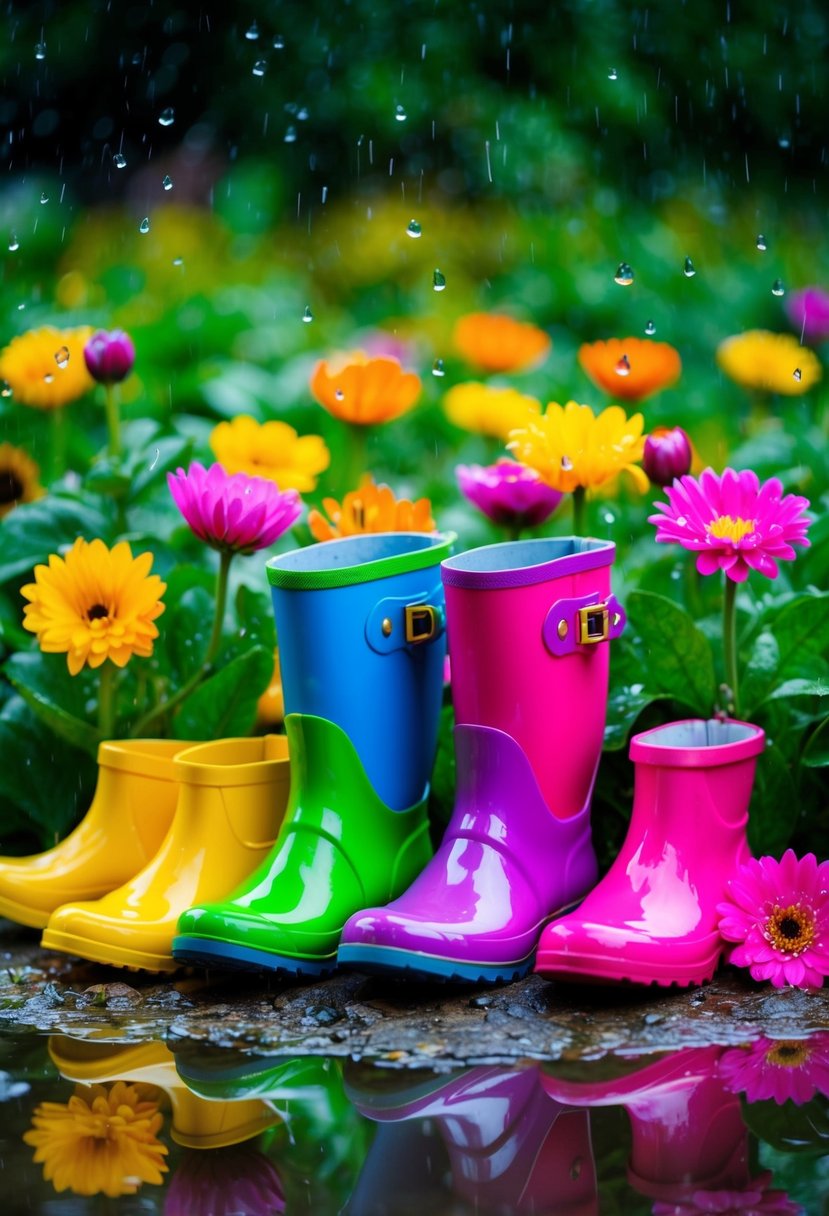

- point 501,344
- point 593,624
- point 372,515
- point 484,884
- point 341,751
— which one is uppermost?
point 501,344

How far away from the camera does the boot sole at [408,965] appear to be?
1.22m

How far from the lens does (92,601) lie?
1520 millimetres

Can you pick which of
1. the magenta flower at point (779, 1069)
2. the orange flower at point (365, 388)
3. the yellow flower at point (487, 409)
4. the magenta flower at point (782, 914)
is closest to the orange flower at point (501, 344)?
the yellow flower at point (487, 409)

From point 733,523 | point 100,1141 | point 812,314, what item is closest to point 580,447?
point 733,523

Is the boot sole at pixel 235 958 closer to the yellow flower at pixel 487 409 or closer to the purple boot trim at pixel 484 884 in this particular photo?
the purple boot trim at pixel 484 884

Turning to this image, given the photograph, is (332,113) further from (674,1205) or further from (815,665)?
(674,1205)

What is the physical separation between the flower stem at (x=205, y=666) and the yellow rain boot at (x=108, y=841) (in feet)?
0.28

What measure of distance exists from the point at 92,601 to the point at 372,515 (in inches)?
12.4

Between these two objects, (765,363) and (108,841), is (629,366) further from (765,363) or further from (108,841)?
(108,841)

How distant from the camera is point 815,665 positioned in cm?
152

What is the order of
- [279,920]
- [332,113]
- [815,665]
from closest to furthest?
[279,920]
[815,665]
[332,113]

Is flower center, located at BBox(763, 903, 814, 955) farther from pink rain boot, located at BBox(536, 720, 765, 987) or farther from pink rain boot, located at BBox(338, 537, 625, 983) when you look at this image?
pink rain boot, located at BBox(338, 537, 625, 983)

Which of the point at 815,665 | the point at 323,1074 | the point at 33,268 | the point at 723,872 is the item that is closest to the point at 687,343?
the point at 33,268

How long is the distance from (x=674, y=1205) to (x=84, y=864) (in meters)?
0.75
